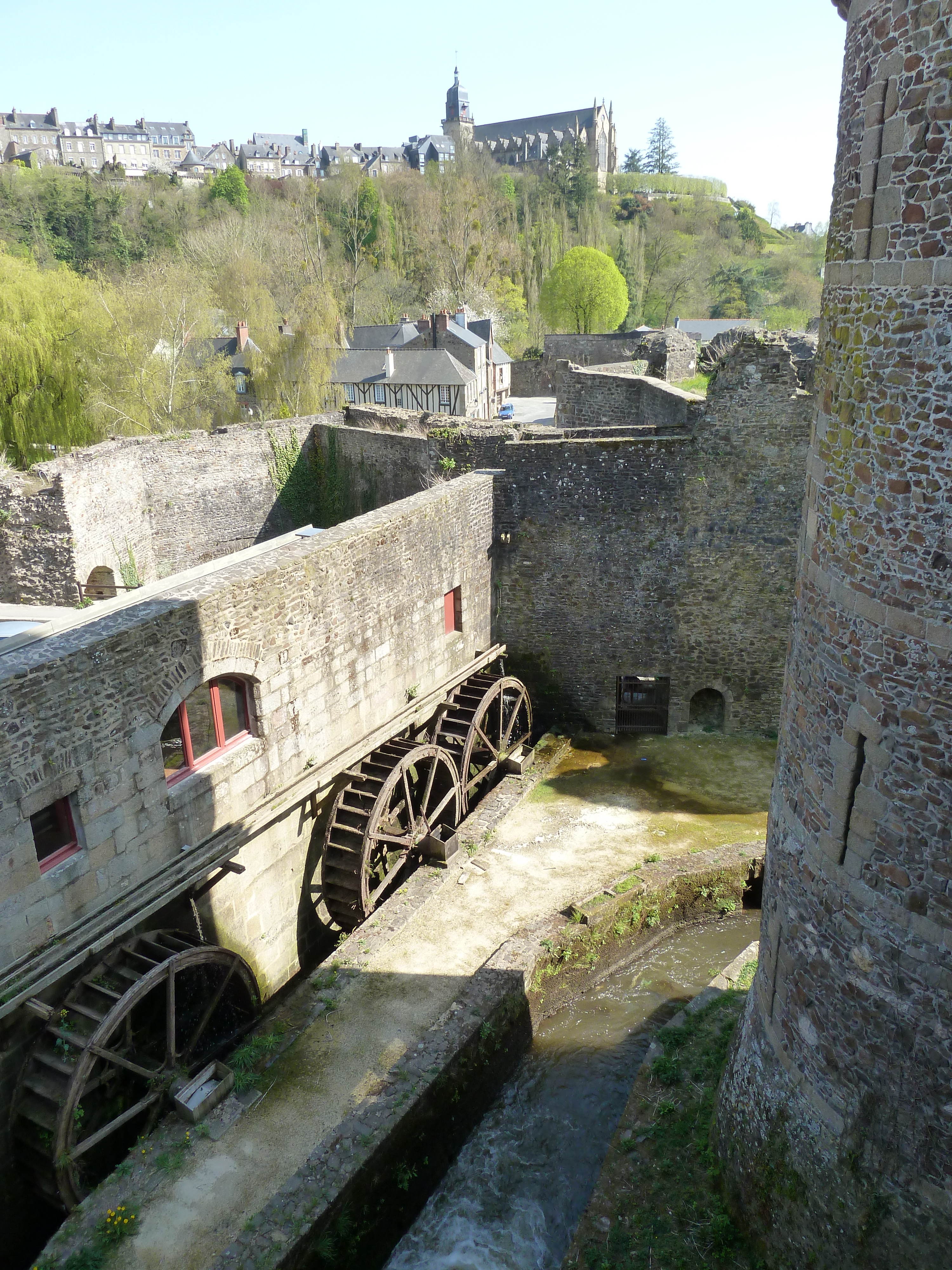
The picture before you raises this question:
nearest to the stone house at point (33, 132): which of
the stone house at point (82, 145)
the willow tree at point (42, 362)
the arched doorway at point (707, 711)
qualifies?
the stone house at point (82, 145)

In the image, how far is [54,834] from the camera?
6426 mm

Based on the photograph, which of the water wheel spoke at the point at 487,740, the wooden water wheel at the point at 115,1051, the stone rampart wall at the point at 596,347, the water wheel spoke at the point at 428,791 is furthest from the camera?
the stone rampart wall at the point at 596,347

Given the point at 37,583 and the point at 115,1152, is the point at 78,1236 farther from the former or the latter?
the point at 37,583

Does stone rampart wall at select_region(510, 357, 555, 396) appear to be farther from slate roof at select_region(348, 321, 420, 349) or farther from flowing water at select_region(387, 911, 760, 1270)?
flowing water at select_region(387, 911, 760, 1270)

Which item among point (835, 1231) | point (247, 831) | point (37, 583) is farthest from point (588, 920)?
point (37, 583)

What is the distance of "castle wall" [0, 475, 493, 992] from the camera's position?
6078mm

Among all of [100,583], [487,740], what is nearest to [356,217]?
[100,583]

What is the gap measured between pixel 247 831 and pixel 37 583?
7844 millimetres

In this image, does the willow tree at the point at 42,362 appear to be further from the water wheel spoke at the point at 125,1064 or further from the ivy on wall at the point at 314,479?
the water wheel spoke at the point at 125,1064

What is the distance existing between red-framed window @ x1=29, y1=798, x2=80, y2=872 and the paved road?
24.6 metres

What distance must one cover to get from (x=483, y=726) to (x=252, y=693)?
4.49 metres

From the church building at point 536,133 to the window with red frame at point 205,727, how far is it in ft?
270

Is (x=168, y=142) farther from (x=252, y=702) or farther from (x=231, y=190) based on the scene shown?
(x=252, y=702)

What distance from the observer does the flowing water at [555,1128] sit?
21.1ft
